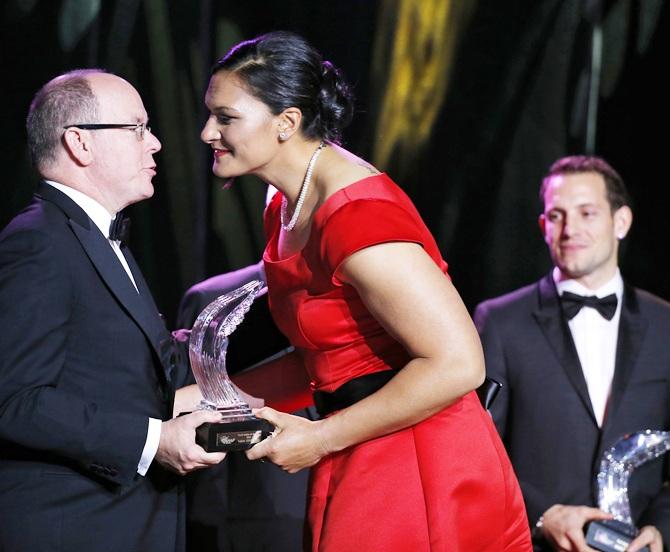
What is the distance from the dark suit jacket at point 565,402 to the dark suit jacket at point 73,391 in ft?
4.82

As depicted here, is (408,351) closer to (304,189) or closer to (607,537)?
(304,189)

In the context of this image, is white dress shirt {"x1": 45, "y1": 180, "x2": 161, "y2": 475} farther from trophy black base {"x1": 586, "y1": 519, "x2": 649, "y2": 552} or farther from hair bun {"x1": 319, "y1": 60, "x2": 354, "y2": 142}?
trophy black base {"x1": 586, "y1": 519, "x2": 649, "y2": 552}

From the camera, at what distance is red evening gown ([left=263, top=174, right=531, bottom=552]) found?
84.2 inches

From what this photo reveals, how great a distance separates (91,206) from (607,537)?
179 centimetres

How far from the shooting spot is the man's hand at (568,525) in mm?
3152

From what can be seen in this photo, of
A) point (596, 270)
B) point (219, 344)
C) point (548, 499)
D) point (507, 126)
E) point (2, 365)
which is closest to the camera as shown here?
point (2, 365)

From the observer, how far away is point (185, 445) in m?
2.14

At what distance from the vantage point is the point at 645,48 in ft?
14.5

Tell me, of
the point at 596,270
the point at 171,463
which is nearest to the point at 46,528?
the point at 171,463

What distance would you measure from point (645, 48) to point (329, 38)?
1409 millimetres

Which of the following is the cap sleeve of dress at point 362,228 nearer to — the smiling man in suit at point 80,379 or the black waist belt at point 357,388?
the black waist belt at point 357,388

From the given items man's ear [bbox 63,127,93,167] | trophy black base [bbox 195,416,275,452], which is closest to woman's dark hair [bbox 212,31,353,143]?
man's ear [bbox 63,127,93,167]

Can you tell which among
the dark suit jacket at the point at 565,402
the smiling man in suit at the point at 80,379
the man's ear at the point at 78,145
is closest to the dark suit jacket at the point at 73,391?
the smiling man in suit at the point at 80,379

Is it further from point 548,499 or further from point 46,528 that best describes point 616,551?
point 46,528
